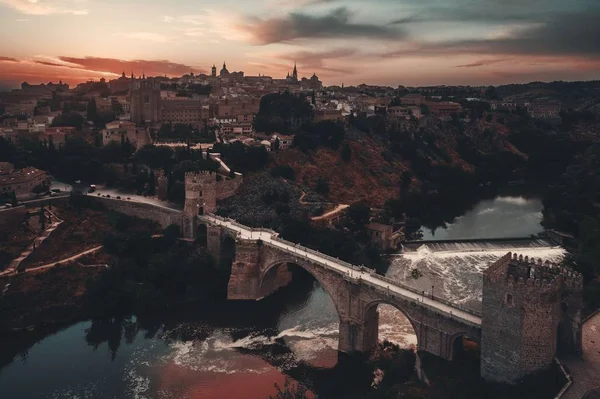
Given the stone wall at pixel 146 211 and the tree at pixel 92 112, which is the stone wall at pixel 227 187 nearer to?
the stone wall at pixel 146 211

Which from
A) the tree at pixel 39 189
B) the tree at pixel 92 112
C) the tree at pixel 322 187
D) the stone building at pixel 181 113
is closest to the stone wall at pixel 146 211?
the tree at pixel 39 189

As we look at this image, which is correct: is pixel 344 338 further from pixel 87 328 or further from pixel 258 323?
pixel 87 328

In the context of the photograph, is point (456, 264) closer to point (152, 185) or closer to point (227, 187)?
point (227, 187)

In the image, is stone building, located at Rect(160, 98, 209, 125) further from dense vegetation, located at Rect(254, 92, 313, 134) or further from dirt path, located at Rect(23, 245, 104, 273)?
dirt path, located at Rect(23, 245, 104, 273)

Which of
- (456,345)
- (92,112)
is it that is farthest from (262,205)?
(92,112)

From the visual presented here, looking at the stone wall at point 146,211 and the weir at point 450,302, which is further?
the stone wall at point 146,211

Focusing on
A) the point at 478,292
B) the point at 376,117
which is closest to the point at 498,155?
the point at 376,117
